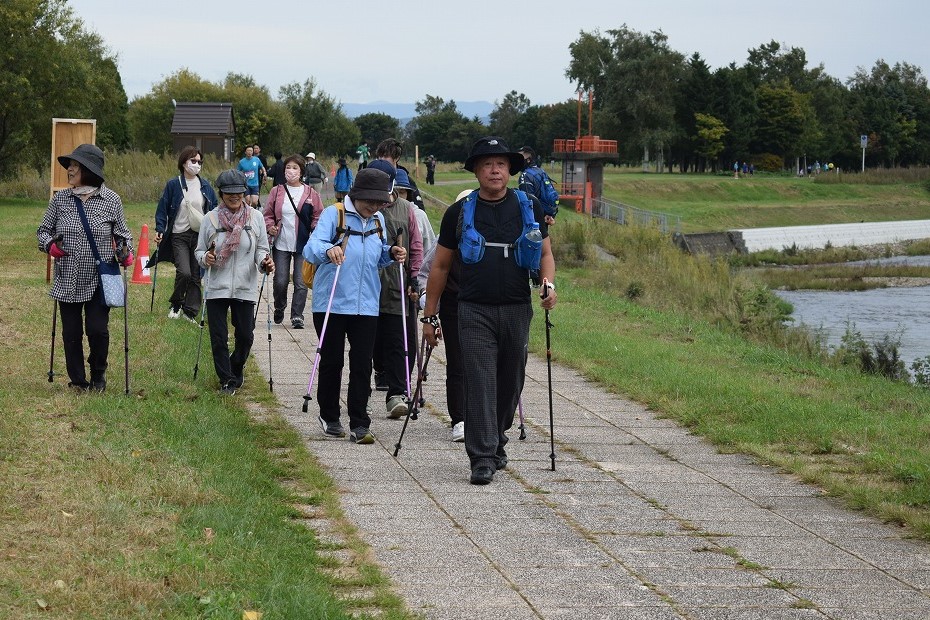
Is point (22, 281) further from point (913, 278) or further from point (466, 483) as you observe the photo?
point (913, 278)

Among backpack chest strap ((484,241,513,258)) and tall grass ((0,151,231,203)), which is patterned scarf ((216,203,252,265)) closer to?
backpack chest strap ((484,241,513,258))

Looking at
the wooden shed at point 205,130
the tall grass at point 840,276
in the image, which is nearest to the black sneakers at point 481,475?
the tall grass at point 840,276

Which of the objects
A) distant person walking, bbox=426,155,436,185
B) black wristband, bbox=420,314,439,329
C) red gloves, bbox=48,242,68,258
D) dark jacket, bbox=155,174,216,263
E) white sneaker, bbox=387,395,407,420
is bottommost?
white sneaker, bbox=387,395,407,420

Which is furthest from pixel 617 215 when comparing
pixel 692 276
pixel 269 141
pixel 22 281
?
pixel 22 281

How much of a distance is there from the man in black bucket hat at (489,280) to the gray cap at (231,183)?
292 cm

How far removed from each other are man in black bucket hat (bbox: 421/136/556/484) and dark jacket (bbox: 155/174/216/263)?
22.2 feet

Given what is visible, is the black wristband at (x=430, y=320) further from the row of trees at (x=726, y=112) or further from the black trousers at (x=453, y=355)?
the row of trees at (x=726, y=112)

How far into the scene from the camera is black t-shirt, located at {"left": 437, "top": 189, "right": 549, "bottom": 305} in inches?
307

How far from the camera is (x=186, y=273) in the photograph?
14.5m

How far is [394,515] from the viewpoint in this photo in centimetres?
691

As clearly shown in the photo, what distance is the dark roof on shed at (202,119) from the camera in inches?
2025

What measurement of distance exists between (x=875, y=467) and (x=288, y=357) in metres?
6.39

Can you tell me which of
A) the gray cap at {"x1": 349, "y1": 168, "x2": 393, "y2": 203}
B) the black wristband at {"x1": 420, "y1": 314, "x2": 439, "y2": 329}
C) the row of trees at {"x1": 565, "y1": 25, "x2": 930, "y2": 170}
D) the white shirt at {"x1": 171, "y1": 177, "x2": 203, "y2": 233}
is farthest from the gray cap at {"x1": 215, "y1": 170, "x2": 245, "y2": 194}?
the row of trees at {"x1": 565, "y1": 25, "x2": 930, "y2": 170}

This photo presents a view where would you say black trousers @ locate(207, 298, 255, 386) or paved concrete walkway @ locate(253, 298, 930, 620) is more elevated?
black trousers @ locate(207, 298, 255, 386)
